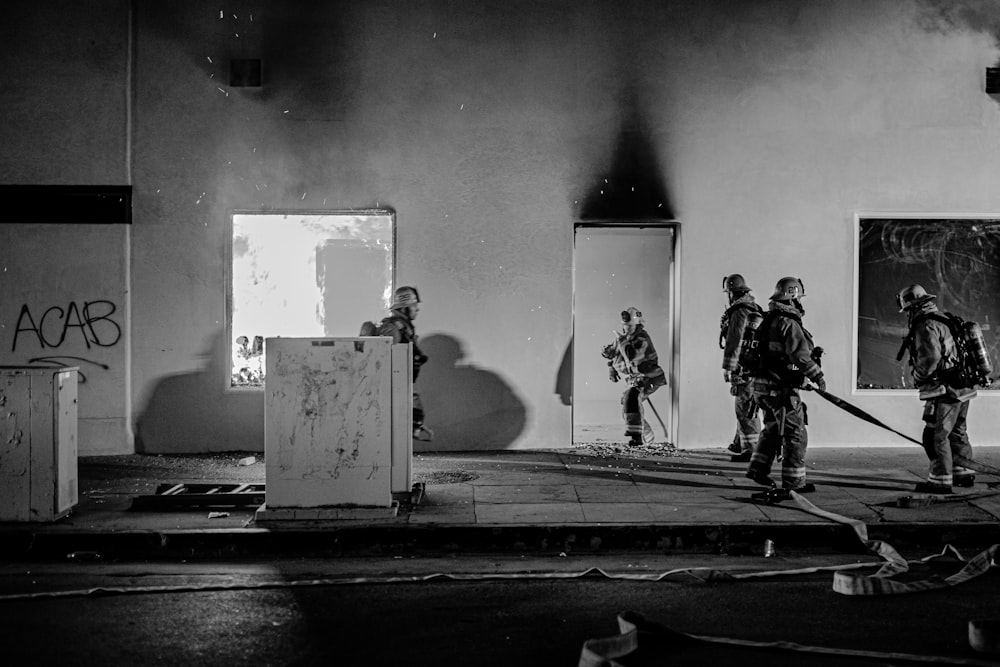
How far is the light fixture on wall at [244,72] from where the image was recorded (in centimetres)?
1059

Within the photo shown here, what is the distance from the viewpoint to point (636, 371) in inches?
438

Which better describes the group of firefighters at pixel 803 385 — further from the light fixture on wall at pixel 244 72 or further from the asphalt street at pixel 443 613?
the light fixture on wall at pixel 244 72

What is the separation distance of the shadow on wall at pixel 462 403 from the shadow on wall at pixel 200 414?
73.9 inches

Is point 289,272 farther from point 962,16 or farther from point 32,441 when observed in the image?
point 962,16

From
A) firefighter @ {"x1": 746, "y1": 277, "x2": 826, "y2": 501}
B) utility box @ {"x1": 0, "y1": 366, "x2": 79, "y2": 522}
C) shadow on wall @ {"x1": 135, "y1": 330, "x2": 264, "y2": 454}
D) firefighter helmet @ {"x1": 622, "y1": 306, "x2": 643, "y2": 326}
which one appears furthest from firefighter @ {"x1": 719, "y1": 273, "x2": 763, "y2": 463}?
utility box @ {"x1": 0, "y1": 366, "x2": 79, "y2": 522}

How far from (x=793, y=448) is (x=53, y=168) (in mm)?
8066

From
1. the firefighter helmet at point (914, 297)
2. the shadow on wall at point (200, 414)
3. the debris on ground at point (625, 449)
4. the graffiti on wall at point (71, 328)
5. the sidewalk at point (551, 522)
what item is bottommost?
the sidewalk at point (551, 522)

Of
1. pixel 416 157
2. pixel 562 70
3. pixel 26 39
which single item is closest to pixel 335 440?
pixel 416 157

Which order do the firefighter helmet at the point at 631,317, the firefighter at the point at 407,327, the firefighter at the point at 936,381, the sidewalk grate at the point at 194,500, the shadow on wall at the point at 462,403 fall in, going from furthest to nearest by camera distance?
the firefighter helmet at the point at 631,317 → the shadow on wall at the point at 462,403 → the firefighter at the point at 407,327 → the firefighter at the point at 936,381 → the sidewalk grate at the point at 194,500

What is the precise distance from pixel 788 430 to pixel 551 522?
2368 millimetres

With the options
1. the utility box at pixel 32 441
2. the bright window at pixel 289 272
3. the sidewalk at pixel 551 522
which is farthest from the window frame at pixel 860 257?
the utility box at pixel 32 441

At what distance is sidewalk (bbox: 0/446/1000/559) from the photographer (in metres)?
6.98

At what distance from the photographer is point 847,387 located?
11.0 metres

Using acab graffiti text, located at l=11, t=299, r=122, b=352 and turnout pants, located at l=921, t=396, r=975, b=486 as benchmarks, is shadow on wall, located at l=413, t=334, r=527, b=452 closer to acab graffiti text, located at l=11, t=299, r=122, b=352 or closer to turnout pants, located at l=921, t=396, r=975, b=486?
acab graffiti text, located at l=11, t=299, r=122, b=352
